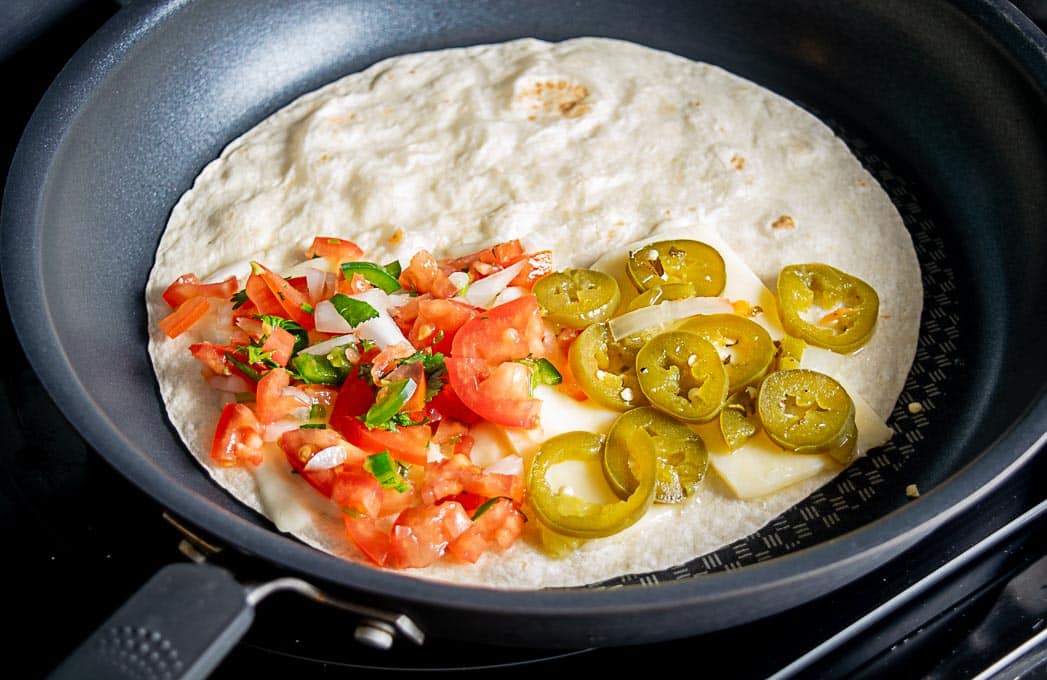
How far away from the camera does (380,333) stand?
2.31 metres

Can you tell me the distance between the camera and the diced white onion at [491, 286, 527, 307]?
246cm

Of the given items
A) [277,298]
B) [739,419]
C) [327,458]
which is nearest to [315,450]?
[327,458]

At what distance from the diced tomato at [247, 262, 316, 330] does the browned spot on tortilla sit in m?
0.97

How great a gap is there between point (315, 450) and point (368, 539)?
219mm

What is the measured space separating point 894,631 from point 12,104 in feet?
9.45

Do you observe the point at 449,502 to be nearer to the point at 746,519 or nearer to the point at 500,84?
the point at 746,519

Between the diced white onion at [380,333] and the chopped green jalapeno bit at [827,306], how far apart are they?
0.93m

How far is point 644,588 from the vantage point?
1.63 metres

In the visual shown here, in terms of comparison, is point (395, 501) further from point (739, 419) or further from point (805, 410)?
point (805, 410)

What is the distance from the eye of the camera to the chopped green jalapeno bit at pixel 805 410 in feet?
7.19

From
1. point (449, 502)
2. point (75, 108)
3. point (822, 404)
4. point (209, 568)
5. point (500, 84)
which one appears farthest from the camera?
point (500, 84)

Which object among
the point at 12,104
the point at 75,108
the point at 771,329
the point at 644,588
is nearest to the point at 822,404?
the point at 771,329

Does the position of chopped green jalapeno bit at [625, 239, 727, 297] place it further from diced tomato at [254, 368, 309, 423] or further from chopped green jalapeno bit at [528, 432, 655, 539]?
diced tomato at [254, 368, 309, 423]

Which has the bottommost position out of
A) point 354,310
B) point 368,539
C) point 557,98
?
point 368,539
